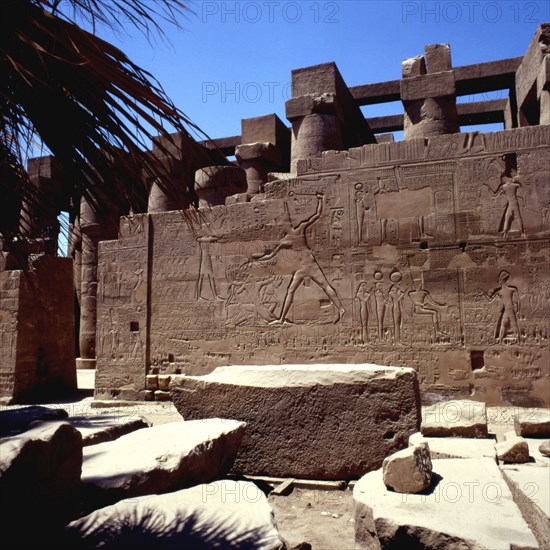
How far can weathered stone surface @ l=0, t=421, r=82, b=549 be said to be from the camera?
2010 mm

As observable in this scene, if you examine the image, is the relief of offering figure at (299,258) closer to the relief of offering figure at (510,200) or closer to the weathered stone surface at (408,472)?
the relief of offering figure at (510,200)

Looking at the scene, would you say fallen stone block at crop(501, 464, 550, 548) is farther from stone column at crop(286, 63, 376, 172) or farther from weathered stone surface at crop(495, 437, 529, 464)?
stone column at crop(286, 63, 376, 172)

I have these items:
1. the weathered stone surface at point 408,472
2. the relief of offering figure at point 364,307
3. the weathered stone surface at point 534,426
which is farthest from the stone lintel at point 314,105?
the weathered stone surface at point 408,472

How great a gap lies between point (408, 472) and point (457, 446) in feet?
3.77

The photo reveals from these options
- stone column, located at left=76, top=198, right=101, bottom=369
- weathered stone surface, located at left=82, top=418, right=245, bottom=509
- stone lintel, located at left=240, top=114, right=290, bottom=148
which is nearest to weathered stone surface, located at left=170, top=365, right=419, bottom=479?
weathered stone surface, located at left=82, top=418, right=245, bottom=509

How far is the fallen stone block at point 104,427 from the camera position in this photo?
383 centimetres

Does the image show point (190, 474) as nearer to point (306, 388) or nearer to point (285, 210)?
point (306, 388)

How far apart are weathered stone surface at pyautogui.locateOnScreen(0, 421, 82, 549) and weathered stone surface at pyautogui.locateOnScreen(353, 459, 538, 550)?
1.46 m

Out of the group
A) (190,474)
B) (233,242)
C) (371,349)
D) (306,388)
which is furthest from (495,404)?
(190,474)

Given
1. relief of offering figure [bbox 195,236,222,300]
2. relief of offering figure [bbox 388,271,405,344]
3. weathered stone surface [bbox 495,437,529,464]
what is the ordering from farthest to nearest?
relief of offering figure [bbox 195,236,222,300] < relief of offering figure [bbox 388,271,405,344] < weathered stone surface [bbox 495,437,529,464]

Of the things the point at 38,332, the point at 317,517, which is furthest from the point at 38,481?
the point at 38,332

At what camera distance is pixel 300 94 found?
35.3ft

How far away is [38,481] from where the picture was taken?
220 cm

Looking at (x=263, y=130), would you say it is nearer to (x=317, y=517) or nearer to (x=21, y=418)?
(x=317, y=517)
